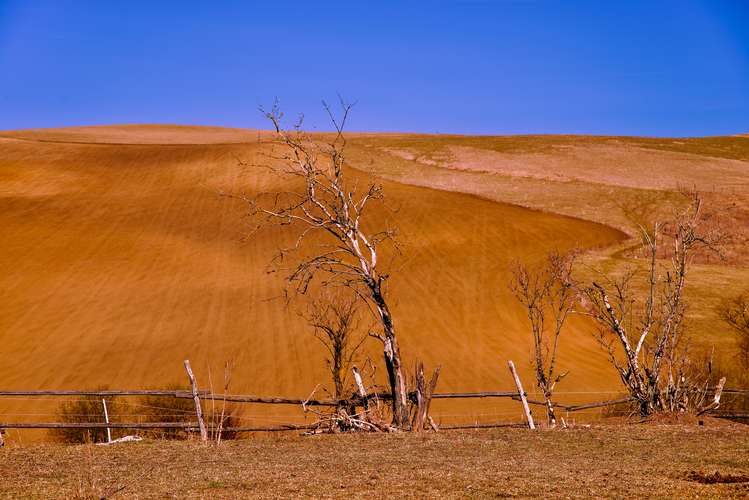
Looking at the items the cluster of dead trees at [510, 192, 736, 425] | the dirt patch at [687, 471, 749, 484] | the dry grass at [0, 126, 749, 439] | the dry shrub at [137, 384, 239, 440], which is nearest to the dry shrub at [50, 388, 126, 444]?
the dry shrub at [137, 384, 239, 440]

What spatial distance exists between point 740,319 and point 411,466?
2012cm

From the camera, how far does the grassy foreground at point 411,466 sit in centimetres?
→ 878

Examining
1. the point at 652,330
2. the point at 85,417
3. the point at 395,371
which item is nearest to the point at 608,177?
the point at 652,330

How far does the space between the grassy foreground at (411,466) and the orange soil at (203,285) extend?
7551 millimetres

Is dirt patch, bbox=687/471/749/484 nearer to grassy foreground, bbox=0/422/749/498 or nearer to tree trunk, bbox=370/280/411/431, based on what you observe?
grassy foreground, bbox=0/422/749/498

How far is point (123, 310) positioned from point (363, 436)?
17071 millimetres

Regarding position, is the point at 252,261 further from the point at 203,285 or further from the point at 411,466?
the point at 411,466

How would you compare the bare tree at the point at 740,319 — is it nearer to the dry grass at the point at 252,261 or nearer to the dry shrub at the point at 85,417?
the dry grass at the point at 252,261

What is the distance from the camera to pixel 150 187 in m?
45.8

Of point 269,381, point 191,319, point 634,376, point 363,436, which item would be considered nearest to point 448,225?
point 191,319

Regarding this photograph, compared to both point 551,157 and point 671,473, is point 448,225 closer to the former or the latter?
point 551,157

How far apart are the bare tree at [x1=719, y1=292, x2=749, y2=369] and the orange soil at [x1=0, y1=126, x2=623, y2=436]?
387cm

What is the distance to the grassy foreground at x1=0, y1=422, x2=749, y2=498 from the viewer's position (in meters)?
8.78

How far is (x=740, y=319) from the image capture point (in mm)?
26875
